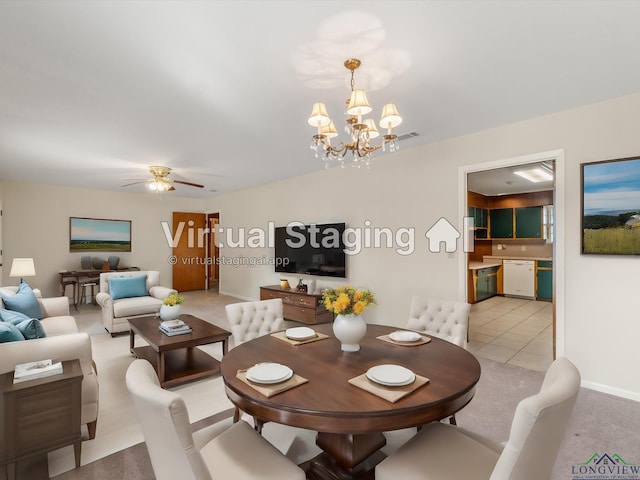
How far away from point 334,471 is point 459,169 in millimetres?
3286

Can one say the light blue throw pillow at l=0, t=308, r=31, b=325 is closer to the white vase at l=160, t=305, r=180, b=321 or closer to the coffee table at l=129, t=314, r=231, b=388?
the coffee table at l=129, t=314, r=231, b=388

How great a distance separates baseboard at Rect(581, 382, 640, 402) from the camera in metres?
2.72

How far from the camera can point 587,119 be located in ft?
9.61

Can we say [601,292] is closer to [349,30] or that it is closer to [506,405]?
[506,405]

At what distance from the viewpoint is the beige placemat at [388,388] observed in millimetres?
1297

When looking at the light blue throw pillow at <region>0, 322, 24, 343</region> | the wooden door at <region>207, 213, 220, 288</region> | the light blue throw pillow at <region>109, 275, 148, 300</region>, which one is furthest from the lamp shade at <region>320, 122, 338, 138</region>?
the wooden door at <region>207, 213, 220, 288</region>

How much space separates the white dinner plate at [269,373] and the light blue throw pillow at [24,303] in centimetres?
321

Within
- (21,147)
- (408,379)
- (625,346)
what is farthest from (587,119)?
(21,147)

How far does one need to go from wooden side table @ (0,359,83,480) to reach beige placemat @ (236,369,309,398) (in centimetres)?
113

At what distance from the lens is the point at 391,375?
1.45m

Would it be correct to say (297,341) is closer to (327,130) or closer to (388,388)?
(388,388)

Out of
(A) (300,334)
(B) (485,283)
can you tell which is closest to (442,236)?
(A) (300,334)

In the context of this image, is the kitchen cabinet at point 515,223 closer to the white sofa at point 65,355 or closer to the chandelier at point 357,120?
the chandelier at point 357,120

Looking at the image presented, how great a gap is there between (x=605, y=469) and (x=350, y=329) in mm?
1737
